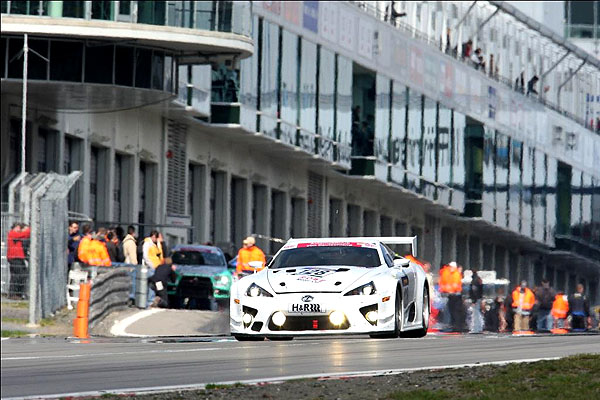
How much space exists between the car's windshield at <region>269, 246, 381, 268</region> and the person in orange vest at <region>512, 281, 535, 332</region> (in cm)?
2165

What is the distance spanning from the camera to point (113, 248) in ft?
116

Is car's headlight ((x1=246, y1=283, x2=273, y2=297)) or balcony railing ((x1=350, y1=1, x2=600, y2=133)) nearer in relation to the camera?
car's headlight ((x1=246, y1=283, x2=273, y2=297))

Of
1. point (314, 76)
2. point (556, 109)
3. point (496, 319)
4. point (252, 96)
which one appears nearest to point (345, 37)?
point (314, 76)

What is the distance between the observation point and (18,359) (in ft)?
59.3

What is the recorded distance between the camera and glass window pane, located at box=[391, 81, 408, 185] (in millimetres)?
64562

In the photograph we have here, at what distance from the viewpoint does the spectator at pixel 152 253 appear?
35719 mm

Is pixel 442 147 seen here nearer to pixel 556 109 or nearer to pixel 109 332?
pixel 556 109

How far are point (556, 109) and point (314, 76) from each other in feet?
84.1

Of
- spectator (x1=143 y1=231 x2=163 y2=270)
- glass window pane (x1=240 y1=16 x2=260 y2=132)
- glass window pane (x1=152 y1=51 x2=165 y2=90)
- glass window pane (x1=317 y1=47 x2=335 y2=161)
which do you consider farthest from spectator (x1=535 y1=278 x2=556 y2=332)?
spectator (x1=143 y1=231 x2=163 y2=270)

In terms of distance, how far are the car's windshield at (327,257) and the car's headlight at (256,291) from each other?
0.91 meters

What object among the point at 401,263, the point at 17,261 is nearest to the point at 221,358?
the point at 401,263

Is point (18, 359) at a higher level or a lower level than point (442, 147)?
lower

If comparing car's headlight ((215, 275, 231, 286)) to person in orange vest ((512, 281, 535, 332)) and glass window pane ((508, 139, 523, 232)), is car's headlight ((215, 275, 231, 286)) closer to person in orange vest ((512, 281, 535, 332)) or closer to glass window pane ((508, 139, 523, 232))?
person in orange vest ((512, 281, 535, 332))

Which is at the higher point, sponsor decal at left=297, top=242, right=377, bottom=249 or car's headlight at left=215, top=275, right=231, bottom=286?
sponsor decal at left=297, top=242, right=377, bottom=249
